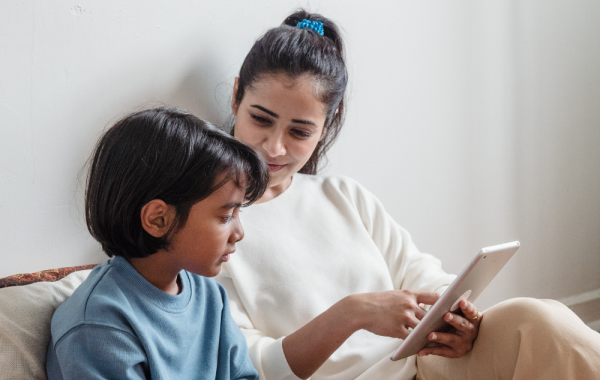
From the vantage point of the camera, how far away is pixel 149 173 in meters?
0.82

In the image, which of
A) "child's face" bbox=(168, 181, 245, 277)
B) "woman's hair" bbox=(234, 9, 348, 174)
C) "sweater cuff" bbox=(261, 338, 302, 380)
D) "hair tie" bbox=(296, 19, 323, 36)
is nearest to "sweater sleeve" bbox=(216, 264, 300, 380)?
"sweater cuff" bbox=(261, 338, 302, 380)

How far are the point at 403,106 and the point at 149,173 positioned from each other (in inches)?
42.1

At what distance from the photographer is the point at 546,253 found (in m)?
2.12

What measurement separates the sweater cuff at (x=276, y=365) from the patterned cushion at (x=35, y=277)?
0.39 meters

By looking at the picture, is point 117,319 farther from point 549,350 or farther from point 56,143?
point 549,350

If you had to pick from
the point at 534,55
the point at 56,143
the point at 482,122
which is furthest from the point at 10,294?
the point at 534,55

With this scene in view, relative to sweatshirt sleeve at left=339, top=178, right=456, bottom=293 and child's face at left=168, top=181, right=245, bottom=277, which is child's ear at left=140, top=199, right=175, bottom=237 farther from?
sweatshirt sleeve at left=339, top=178, right=456, bottom=293

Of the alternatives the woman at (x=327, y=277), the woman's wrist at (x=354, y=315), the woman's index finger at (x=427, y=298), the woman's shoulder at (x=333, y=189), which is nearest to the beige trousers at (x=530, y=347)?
the woman at (x=327, y=277)

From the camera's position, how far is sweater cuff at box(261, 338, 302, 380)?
1.04 meters

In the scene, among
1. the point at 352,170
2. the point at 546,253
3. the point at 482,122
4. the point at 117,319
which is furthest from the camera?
the point at 546,253

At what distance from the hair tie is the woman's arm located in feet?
2.10

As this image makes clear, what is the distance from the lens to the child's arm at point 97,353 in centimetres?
74

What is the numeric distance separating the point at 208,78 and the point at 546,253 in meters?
1.49

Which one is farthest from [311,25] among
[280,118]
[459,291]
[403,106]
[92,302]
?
[92,302]
